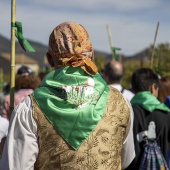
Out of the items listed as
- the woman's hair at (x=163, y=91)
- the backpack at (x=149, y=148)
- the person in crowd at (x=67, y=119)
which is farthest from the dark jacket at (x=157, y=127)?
the person in crowd at (x=67, y=119)

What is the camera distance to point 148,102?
4.55 m

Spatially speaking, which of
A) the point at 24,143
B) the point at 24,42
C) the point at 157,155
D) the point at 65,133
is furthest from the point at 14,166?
the point at 157,155

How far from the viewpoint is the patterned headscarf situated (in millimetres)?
2797

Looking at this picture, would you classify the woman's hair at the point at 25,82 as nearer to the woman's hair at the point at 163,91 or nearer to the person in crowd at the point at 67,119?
the woman's hair at the point at 163,91

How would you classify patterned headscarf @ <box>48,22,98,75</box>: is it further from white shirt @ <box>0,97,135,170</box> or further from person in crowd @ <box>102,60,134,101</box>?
person in crowd @ <box>102,60,134,101</box>

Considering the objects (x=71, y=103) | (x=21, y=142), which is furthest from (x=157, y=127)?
(x=21, y=142)

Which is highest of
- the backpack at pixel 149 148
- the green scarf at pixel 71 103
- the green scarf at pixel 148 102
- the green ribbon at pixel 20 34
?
the green ribbon at pixel 20 34

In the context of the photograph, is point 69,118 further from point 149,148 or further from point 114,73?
point 114,73

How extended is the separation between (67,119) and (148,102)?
1927 millimetres

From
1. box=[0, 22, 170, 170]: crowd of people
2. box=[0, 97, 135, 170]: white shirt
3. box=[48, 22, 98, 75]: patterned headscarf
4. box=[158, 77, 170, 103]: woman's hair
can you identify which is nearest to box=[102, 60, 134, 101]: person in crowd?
box=[158, 77, 170, 103]: woman's hair

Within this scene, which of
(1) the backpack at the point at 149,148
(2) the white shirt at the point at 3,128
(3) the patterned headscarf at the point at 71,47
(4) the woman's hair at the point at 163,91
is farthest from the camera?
(4) the woman's hair at the point at 163,91

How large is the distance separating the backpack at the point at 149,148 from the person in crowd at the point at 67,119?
1.57m

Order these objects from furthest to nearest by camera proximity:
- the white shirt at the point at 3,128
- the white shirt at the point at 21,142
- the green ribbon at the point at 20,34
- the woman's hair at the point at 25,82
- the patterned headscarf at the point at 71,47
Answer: the woman's hair at the point at 25,82 → the white shirt at the point at 3,128 → the green ribbon at the point at 20,34 → the patterned headscarf at the point at 71,47 → the white shirt at the point at 21,142

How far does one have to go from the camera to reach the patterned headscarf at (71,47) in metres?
2.80
